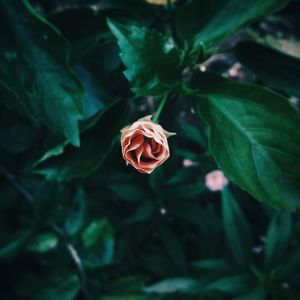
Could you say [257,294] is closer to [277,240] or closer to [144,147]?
[277,240]

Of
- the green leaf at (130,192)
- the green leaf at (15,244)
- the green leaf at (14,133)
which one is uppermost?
the green leaf at (14,133)

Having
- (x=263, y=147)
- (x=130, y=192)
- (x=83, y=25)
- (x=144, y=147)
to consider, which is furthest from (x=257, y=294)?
(x=83, y=25)

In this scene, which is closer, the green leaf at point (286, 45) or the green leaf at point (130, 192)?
the green leaf at point (286, 45)

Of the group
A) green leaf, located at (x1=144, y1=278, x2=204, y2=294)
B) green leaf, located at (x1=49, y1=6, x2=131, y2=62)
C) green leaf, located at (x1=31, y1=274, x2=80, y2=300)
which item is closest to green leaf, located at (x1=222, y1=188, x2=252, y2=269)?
green leaf, located at (x1=144, y1=278, x2=204, y2=294)

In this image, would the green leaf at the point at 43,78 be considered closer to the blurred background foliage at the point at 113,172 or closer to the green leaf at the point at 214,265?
the blurred background foliage at the point at 113,172

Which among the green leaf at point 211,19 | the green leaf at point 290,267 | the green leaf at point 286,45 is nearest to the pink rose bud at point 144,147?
the green leaf at point 211,19

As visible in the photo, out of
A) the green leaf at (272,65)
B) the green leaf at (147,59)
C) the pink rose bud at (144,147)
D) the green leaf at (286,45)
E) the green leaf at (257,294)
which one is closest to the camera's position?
the pink rose bud at (144,147)
